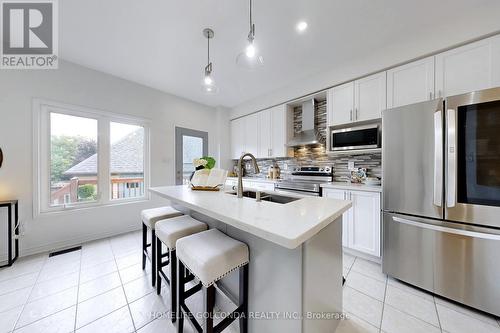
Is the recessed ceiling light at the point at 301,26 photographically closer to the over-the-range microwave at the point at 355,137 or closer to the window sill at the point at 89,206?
the over-the-range microwave at the point at 355,137

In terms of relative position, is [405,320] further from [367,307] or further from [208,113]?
[208,113]

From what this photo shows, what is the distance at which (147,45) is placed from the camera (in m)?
2.34

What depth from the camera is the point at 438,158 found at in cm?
167

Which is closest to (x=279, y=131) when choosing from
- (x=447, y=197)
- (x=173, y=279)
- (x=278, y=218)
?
(x=447, y=197)

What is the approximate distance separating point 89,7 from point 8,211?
102 inches

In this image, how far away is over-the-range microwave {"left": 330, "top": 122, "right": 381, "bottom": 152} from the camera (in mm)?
2471

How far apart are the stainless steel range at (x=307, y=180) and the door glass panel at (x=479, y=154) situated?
1462 millimetres

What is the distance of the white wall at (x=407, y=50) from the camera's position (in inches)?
70.2

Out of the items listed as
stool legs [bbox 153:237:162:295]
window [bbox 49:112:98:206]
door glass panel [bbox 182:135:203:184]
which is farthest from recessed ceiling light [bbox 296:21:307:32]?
window [bbox 49:112:98:206]

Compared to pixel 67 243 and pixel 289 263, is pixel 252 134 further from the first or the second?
pixel 67 243

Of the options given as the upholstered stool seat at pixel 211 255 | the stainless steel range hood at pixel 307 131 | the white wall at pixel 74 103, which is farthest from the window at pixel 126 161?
the stainless steel range hood at pixel 307 131

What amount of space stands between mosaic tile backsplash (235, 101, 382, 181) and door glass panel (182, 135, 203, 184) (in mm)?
1692

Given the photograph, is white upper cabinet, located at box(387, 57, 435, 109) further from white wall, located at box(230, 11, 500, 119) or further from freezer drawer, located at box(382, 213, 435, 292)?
freezer drawer, located at box(382, 213, 435, 292)

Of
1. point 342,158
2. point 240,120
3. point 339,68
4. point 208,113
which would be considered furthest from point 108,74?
point 342,158
